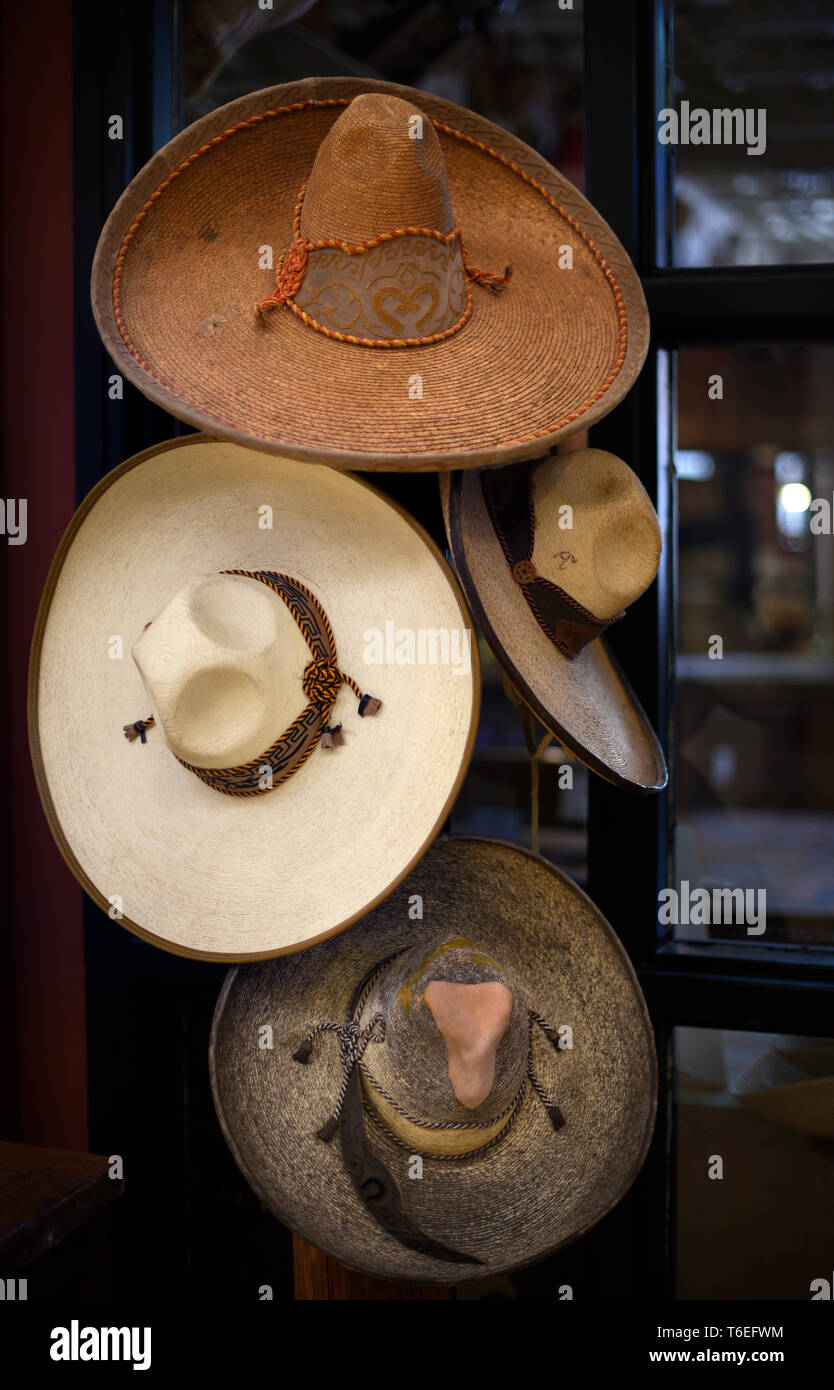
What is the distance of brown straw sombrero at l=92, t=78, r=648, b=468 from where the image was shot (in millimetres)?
1047

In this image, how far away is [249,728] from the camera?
107 cm

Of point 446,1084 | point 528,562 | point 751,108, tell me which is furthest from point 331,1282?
point 751,108

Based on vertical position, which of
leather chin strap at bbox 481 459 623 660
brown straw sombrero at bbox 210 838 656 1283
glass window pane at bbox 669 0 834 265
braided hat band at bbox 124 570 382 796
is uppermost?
glass window pane at bbox 669 0 834 265

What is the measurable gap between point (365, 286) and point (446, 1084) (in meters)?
0.84

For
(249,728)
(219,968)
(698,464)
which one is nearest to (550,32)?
(698,464)

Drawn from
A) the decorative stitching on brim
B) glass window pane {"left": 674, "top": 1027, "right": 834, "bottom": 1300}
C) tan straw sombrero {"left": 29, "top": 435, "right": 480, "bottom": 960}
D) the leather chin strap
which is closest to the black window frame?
glass window pane {"left": 674, "top": 1027, "right": 834, "bottom": 1300}

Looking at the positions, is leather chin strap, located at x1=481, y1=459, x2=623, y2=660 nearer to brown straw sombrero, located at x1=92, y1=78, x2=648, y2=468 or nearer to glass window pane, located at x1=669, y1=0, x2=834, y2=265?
brown straw sombrero, located at x1=92, y1=78, x2=648, y2=468

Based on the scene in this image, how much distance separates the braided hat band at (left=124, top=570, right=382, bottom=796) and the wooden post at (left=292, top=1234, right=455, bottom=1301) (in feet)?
1.92

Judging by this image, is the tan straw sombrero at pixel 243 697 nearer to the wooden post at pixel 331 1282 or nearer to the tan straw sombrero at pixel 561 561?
the tan straw sombrero at pixel 561 561

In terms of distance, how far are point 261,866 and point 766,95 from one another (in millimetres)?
1467

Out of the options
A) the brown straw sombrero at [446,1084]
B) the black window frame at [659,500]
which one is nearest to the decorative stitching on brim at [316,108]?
the black window frame at [659,500]

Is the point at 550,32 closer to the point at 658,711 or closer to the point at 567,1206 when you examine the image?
the point at 658,711
